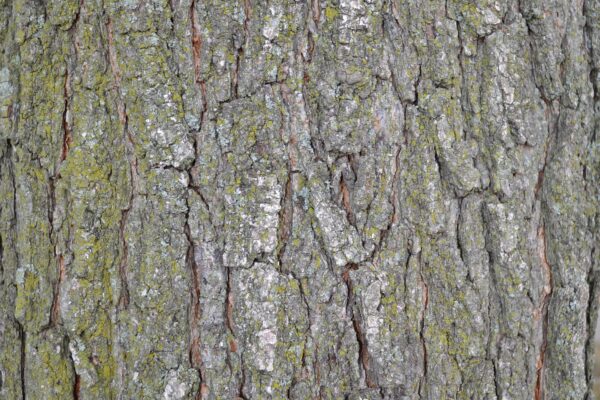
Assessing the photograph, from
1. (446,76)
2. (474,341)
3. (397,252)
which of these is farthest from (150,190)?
(474,341)

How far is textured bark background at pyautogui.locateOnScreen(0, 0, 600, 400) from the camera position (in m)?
1.42

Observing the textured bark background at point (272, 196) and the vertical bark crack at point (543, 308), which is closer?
the textured bark background at point (272, 196)

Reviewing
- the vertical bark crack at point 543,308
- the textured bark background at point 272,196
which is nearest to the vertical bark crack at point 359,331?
the textured bark background at point 272,196

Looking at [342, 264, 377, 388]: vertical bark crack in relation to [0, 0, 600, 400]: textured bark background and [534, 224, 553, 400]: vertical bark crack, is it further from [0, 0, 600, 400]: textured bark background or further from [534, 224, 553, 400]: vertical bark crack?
[534, 224, 553, 400]: vertical bark crack

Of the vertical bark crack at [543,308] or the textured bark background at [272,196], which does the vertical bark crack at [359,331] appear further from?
the vertical bark crack at [543,308]

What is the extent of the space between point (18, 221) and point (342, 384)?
0.85 metres

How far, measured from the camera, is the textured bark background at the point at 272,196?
4.67ft

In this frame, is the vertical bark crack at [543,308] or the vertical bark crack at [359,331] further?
the vertical bark crack at [543,308]

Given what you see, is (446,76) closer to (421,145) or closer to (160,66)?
(421,145)

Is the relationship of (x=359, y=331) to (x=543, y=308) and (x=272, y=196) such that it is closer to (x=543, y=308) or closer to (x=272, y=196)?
(x=272, y=196)

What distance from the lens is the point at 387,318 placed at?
145 centimetres

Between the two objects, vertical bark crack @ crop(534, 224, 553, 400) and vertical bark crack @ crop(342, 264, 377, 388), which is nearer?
vertical bark crack @ crop(342, 264, 377, 388)

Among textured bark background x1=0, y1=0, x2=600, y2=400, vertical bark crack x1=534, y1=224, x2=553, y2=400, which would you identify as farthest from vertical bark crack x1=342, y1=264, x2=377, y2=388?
vertical bark crack x1=534, y1=224, x2=553, y2=400

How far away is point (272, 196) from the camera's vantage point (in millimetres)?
1417
